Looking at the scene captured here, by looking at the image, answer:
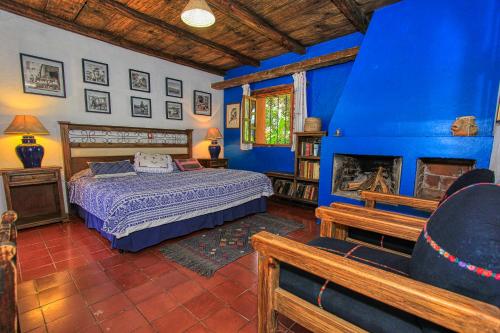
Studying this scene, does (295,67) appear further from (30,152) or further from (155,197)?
(30,152)

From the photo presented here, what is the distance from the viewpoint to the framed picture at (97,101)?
352 cm

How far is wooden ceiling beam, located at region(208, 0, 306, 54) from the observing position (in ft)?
8.59

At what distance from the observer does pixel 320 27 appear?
3.21m

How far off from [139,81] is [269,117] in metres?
2.48

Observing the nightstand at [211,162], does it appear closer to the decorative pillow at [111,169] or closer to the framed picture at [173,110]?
the framed picture at [173,110]

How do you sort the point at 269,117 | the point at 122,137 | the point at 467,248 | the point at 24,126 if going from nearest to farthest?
the point at 467,248
the point at 24,126
the point at 122,137
the point at 269,117

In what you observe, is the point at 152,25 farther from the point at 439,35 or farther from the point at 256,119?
the point at 439,35

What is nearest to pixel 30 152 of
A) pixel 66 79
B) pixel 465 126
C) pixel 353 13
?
pixel 66 79

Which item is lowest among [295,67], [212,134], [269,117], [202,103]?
[212,134]

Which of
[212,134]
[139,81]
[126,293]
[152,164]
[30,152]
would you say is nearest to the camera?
[126,293]

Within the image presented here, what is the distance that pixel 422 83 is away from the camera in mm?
2408

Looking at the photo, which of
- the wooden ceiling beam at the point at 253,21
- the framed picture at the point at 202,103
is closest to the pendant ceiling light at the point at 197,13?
the wooden ceiling beam at the point at 253,21

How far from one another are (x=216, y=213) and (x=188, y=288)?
122 cm

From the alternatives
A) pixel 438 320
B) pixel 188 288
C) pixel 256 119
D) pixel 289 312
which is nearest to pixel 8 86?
pixel 188 288
